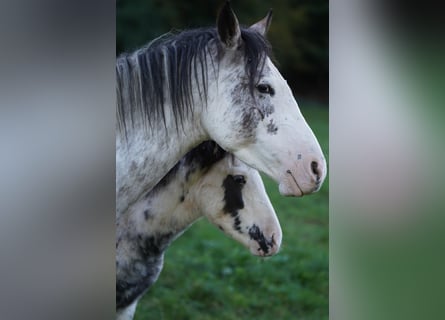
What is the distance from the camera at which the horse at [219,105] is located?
6.12ft

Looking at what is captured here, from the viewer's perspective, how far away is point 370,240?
2.10m

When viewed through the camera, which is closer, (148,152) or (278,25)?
(148,152)

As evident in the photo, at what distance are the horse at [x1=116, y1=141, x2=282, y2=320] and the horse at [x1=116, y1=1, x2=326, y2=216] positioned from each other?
68 millimetres

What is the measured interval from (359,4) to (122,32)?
740 mm

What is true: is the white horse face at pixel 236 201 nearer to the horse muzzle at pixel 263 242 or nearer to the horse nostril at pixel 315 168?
the horse muzzle at pixel 263 242

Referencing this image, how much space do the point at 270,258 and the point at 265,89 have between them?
1.81ft

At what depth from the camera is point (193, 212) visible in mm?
2004

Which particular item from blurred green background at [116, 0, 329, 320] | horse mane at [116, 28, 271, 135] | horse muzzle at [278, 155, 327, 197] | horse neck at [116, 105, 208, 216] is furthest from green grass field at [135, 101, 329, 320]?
horse mane at [116, 28, 271, 135]

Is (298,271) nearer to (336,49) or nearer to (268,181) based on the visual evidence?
(268,181)

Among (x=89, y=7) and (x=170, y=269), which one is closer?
(x=89, y=7)

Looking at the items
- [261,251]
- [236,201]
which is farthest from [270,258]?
[236,201]

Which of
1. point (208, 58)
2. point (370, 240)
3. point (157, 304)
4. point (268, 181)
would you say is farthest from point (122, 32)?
point (370, 240)

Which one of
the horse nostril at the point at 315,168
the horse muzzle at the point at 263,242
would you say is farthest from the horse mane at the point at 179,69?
the horse muzzle at the point at 263,242

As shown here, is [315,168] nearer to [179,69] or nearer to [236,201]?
[236,201]
